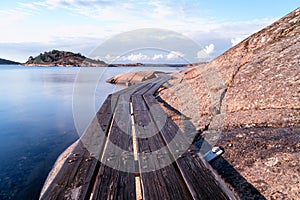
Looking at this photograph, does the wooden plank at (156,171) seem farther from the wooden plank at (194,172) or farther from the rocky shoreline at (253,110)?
the rocky shoreline at (253,110)

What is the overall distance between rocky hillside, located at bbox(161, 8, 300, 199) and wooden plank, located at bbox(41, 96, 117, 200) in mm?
1796

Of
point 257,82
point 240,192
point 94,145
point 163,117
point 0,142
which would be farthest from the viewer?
point 0,142

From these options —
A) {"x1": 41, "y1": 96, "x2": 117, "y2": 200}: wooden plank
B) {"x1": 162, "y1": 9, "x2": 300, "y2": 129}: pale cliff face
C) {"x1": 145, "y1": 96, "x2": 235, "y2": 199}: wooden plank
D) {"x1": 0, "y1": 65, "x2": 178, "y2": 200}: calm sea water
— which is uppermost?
{"x1": 162, "y1": 9, "x2": 300, "y2": 129}: pale cliff face

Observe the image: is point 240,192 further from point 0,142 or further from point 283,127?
point 0,142

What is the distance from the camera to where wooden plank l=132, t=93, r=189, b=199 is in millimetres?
1998

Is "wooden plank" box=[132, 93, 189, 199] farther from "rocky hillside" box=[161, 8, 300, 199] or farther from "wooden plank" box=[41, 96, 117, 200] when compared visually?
"rocky hillside" box=[161, 8, 300, 199]

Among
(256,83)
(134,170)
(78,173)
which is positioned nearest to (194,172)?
(134,170)

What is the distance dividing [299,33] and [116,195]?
683cm

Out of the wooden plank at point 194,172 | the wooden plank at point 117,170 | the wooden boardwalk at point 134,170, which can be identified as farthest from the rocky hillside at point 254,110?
the wooden plank at point 117,170

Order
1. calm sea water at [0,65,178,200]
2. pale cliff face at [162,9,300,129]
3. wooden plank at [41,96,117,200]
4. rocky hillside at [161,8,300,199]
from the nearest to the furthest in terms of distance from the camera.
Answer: wooden plank at [41,96,117,200] → rocky hillside at [161,8,300,199] → pale cliff face at [162,9,300,129] → calm sea water at [0,65,178,200]

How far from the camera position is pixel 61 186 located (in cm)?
208

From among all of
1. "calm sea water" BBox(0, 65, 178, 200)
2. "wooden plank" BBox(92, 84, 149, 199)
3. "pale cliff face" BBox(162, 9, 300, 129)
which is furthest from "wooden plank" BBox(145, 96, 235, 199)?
"calm sea water" BBox(0, 65, 178, 200)

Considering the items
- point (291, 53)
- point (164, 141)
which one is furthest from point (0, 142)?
point (291, 53)

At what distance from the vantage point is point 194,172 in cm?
235
